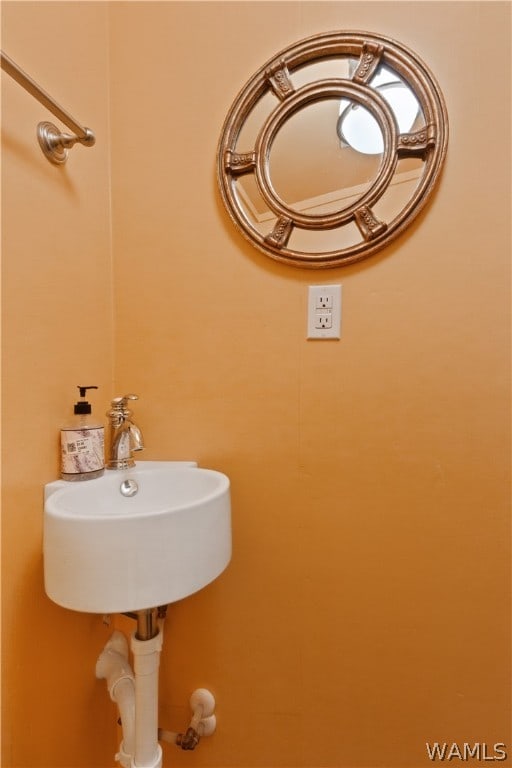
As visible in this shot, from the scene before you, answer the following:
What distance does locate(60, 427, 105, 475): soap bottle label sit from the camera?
0.74 m

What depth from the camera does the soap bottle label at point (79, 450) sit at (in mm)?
741

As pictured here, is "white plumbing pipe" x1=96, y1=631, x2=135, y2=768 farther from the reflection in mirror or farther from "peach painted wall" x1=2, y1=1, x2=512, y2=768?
the reflection in mirror

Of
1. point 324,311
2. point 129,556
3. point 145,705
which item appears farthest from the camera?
point 324,311

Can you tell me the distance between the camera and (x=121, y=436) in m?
0.83

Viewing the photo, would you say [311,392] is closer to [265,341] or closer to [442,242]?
[265,341]

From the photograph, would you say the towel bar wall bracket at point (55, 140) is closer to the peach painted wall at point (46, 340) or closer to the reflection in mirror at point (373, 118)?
the peach painted wall at point (46, 340)

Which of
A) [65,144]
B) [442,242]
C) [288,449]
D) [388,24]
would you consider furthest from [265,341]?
[388,24]

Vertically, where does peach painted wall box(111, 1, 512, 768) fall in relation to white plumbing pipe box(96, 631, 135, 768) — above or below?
above

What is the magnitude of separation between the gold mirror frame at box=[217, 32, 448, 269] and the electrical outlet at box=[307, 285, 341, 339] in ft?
0.18

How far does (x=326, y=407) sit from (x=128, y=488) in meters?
0.49

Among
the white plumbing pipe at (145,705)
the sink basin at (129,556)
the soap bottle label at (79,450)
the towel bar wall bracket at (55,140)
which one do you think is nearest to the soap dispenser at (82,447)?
the soap bottle label at (79,450)

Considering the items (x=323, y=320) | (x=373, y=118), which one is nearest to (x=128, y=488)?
(x=323, y=320)

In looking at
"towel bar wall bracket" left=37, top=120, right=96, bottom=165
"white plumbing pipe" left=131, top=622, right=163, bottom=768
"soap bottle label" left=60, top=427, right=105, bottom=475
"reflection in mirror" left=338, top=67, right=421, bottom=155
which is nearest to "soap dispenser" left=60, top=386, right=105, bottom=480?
"soap bottle label" left=60, top=427, right=105, bottom=475

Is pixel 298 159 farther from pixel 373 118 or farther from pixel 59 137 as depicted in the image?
pixel 59 137
